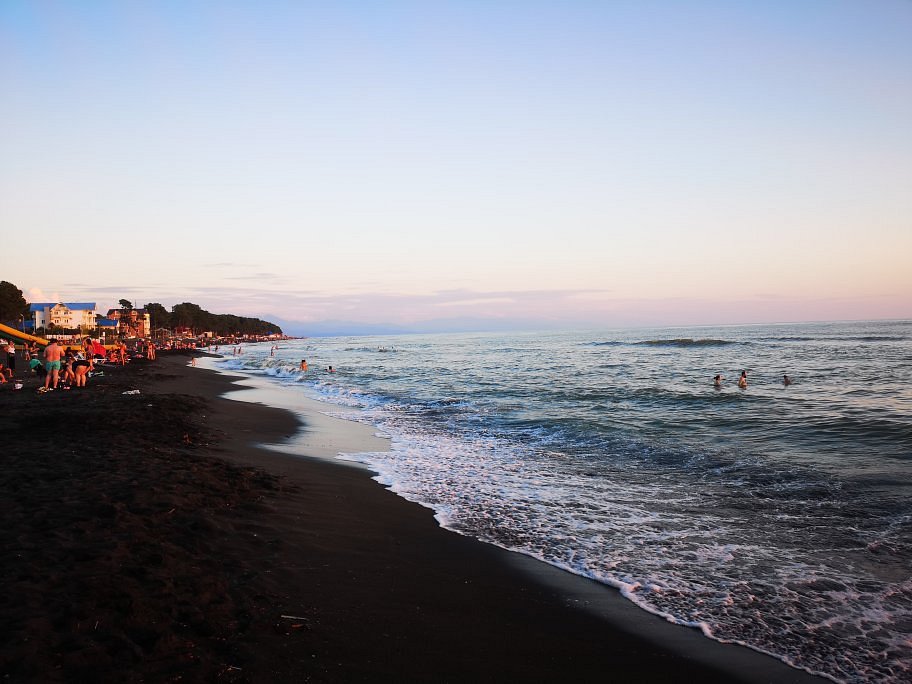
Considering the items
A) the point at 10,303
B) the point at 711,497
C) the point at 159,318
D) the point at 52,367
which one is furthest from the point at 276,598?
the point at 159,318

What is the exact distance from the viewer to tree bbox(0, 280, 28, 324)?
3927 inches

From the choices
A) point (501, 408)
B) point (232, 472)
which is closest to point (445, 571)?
point (232, 472)

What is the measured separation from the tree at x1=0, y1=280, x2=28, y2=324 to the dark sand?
118 m

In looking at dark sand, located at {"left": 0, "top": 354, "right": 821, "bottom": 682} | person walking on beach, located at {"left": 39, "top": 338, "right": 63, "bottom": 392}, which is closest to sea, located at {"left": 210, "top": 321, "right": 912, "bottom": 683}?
dark sand, located at {"left": 0, "top": 354, "right": 821, "bottom": 682}

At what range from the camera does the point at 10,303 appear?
331 ft

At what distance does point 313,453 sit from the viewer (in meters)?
14.0

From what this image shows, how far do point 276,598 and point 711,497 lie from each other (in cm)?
855

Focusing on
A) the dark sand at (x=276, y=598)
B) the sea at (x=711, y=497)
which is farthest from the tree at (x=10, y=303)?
the dark sand at (x=276, y=598)

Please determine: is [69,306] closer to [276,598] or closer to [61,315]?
[61,315]

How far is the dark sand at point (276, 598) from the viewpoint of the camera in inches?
160

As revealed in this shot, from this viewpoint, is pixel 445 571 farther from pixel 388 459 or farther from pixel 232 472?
pixel 388 459

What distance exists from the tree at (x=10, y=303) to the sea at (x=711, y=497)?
108 meters

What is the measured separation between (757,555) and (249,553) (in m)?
6.73

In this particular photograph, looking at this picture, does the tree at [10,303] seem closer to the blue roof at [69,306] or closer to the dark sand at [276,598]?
the blue roof at [69,306]
